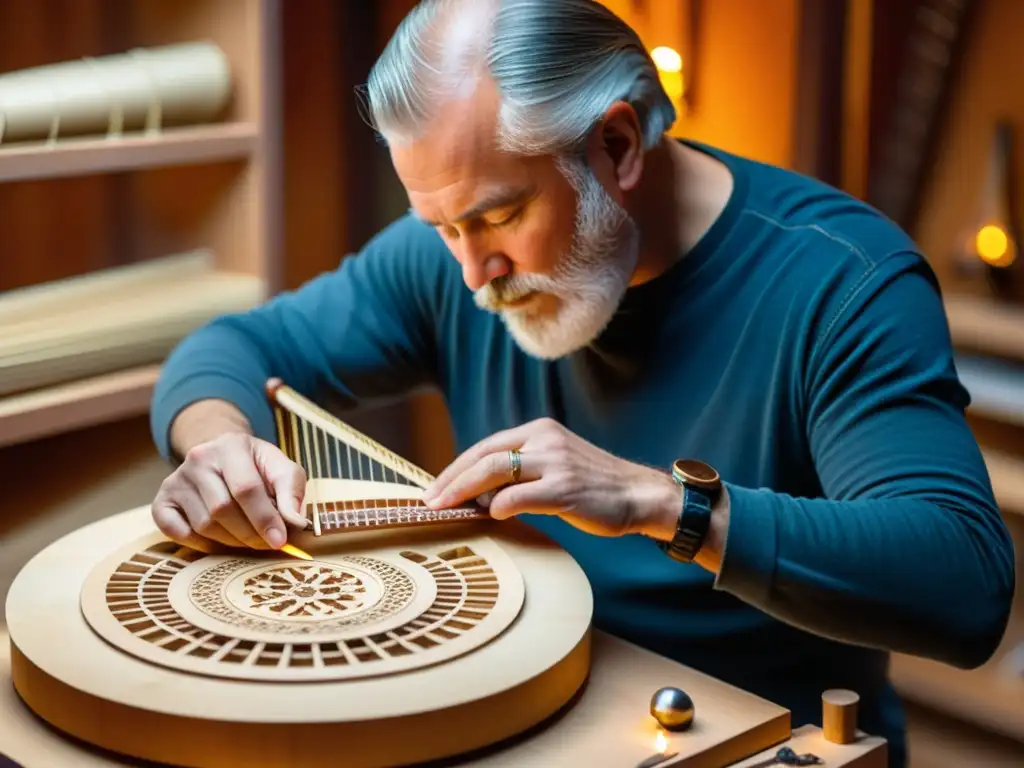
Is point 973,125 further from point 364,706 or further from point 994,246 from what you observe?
point 364,706

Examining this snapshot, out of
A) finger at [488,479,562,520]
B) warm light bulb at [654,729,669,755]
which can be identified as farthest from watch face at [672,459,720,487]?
warm light bulb at [654,729,669,755]

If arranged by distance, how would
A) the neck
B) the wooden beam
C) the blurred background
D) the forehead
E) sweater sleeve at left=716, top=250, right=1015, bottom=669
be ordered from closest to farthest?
sweater sleeve at left=716, top=250, right=1015, bottom=669
the forehead
the neck
the blurred background
the wooden beam

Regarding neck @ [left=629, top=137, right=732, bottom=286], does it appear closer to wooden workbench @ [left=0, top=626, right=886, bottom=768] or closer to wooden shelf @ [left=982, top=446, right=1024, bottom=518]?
wooden workbench @ [left=0, top=626, right=886, bottom=768]

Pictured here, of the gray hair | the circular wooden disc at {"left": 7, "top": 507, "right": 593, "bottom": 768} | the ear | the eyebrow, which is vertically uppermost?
the gray hair

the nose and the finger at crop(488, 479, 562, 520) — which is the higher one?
the nose

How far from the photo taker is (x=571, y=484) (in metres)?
1.26

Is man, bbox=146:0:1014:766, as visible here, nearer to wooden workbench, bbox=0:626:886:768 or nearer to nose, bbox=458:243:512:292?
nose, bbox=458:243:512:292

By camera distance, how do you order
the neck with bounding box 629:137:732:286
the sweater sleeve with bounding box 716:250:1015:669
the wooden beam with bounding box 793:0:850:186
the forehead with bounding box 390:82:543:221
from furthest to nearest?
the wooden beam with bounding box 793:0:850:186 → the neck with bounding box 629:137:732:286 → the forehead with bounding box 390:82:543:221 → the sweater sleeve with bounding box 716:250:1015:669

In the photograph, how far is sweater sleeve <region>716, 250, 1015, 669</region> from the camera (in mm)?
1269

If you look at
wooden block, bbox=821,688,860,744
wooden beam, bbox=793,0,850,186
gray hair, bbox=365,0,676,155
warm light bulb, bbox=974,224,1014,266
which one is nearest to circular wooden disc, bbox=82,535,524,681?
wooden block, bbox=821,688,860,744

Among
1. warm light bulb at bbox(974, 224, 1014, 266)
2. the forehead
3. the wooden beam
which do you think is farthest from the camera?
warm light bulb at bbox(974, 224, 1014, 266)

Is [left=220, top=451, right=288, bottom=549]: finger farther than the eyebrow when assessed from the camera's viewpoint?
No

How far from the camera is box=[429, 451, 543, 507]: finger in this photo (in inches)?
50.4

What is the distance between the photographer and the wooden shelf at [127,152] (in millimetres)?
1794
